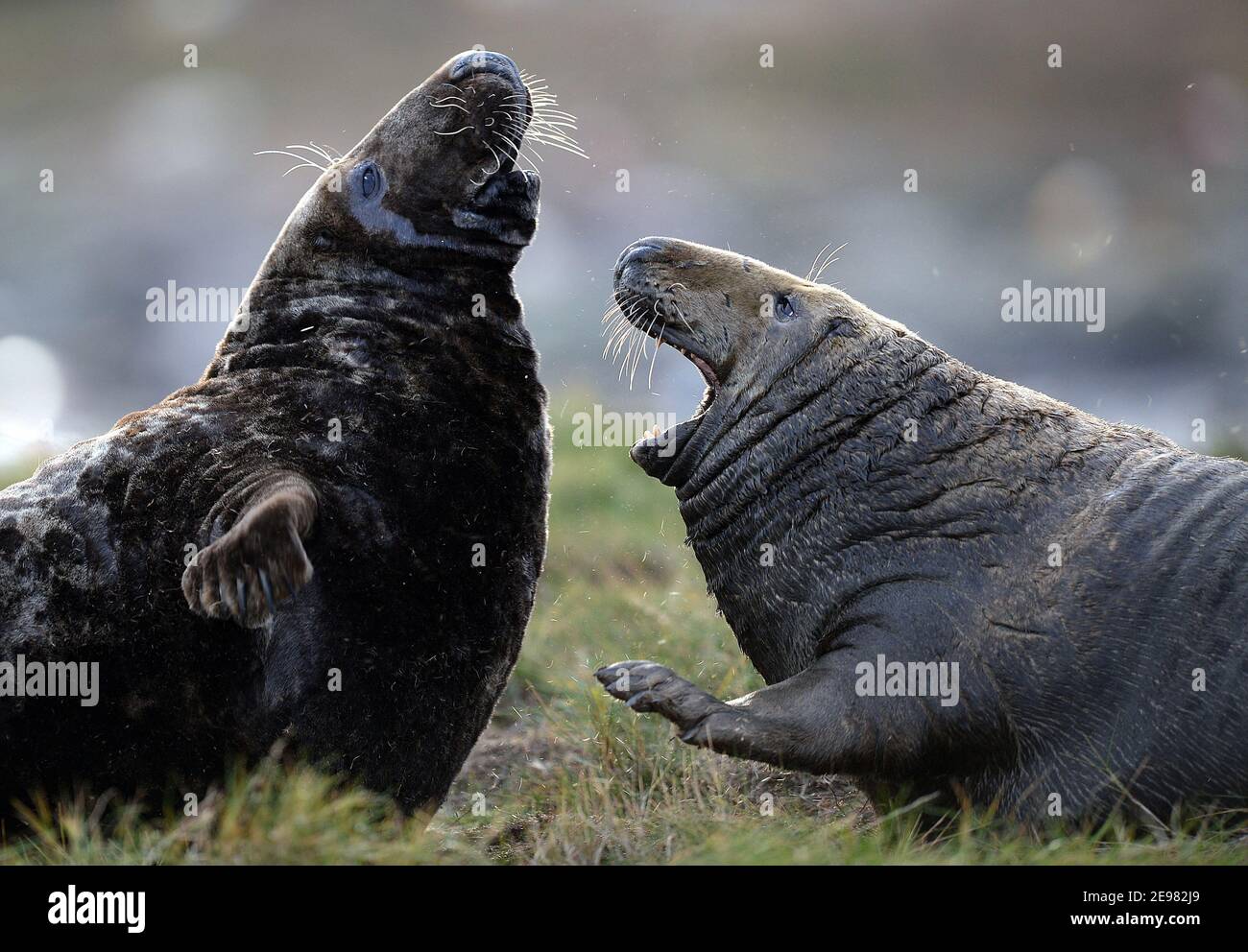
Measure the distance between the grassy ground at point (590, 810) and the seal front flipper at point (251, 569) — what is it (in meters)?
0.61

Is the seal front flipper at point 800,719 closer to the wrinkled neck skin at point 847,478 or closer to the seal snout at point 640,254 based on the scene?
the wrinkled neck skin at point 847,478

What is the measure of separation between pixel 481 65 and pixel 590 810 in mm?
3138

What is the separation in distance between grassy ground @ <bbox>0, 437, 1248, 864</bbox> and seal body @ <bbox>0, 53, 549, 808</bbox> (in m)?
0.25

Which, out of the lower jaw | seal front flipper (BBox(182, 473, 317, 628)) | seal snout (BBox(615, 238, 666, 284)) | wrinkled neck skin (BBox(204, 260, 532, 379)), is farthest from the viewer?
seal snout (BBox(615, 238, 666, 284))

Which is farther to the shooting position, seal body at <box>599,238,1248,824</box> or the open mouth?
the open mouth

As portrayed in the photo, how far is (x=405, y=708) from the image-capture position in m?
4.76

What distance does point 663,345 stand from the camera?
228 inches

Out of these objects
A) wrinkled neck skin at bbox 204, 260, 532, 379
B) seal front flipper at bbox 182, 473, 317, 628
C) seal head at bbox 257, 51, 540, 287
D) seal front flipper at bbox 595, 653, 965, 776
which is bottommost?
seal front flipper at bbox 595, 653, 965, 776

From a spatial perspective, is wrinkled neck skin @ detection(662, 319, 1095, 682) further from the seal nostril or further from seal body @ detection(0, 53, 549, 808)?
seal body @ detection(0, 53, 549, 808)

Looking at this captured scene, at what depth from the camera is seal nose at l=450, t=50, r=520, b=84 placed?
5.68 meters

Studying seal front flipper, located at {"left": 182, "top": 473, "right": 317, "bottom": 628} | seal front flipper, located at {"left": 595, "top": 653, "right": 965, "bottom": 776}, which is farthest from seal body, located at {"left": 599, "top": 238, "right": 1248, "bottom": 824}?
seal front flipper, located at {"left": 182, "top": 473, "right": 317, "bottom": 628}

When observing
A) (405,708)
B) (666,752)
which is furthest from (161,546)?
(666,752)

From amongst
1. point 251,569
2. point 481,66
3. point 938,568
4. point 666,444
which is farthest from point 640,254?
point 251,569

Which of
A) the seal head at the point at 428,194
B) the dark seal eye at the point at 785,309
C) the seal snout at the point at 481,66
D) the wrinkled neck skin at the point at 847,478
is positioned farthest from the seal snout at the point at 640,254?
the seal snout at the point at 481,66
